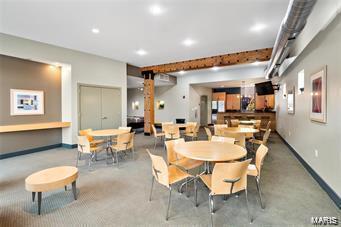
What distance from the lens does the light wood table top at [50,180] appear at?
7.77 ft

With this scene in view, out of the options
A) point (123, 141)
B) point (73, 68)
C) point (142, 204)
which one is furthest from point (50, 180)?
point (73, 68)

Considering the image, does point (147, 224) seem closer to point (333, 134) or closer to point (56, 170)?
point (56, 170)

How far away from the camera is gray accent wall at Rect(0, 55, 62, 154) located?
4785 mm

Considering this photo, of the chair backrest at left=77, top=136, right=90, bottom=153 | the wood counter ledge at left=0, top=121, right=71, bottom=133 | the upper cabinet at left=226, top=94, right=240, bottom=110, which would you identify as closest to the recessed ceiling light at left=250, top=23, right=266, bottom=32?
the chair backrest at left=77, top=136, right=90, bottom=153

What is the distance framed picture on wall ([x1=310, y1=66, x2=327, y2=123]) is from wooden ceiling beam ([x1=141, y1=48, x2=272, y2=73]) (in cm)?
223

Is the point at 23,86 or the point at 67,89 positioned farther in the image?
the point at 67,89

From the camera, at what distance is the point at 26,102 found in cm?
518

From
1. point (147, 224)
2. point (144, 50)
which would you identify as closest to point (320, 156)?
point (147, 224)

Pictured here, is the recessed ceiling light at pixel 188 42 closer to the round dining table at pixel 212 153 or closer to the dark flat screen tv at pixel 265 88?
the round dining table at pixel 212 153

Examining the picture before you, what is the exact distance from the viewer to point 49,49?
523 cm

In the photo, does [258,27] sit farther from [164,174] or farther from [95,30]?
[164,174]

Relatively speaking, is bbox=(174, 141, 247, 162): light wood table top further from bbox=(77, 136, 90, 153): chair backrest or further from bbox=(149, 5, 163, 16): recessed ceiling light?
bbox=(149, 5, 163, 16): recessed ceiling light

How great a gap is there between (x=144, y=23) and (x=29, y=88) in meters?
4.03

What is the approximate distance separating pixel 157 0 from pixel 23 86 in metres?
4.66
